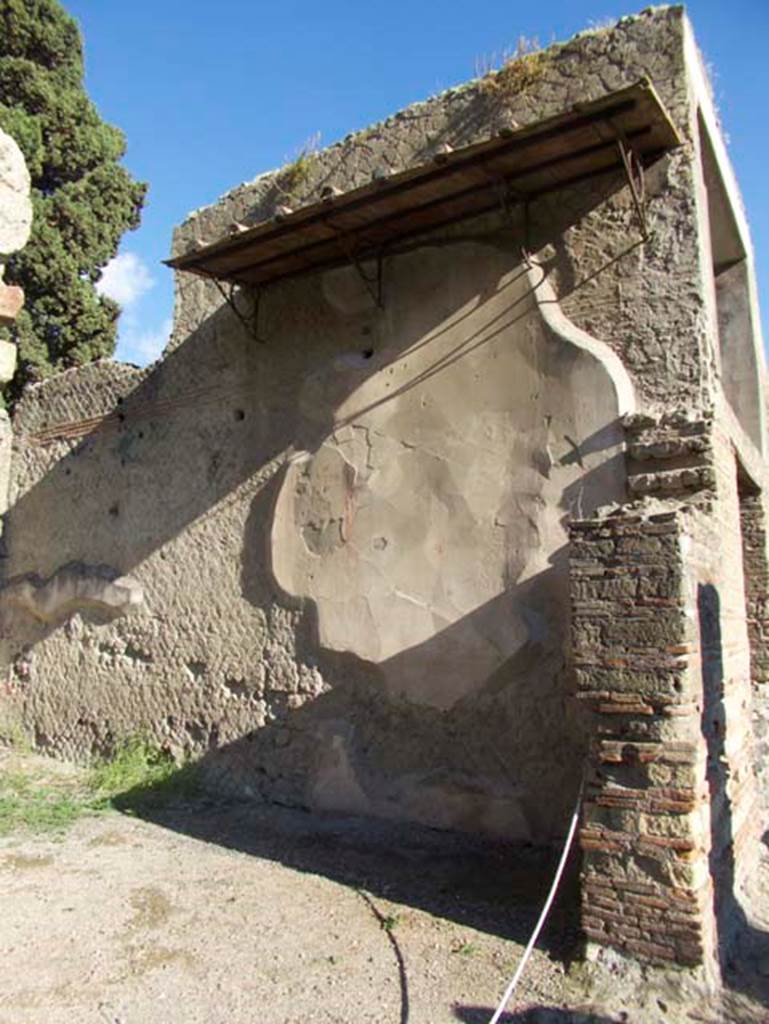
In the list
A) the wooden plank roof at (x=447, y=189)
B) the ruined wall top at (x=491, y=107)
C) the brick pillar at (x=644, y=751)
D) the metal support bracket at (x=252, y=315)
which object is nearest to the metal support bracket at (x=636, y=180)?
the wooden plank roof at (x=447, y=189)

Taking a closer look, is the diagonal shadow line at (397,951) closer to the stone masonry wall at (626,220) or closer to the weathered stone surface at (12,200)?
the stone masonry wall at (626,220)

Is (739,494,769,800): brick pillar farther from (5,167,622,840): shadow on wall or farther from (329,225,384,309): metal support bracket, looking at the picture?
(329,225,384,309): metal support bracket

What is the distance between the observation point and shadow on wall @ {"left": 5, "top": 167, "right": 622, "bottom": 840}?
4.86 m

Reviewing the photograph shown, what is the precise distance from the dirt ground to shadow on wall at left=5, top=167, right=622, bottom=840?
1.33 ft

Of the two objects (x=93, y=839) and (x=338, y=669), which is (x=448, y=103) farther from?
(x=93, y=839)

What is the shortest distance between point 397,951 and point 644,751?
141 cm

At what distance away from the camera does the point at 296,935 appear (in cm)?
388

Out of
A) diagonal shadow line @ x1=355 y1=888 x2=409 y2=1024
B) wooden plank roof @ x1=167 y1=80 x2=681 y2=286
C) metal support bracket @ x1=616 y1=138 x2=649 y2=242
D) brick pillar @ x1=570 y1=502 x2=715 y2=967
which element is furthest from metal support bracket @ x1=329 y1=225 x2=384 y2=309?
diagonal shadow line @ x1=355 y1=888 x2=409 y2=1024

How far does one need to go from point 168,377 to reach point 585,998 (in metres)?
5.51

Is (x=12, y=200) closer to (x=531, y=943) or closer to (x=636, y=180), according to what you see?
(x=531, y=943)

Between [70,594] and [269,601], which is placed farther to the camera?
[70,594]

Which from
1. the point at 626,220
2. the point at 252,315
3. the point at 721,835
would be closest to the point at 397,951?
the point at 721,835

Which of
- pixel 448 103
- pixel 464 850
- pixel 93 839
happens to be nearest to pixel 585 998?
pixel 464 850

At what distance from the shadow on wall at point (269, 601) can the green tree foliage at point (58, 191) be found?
4.31 m
